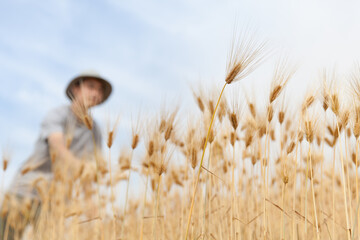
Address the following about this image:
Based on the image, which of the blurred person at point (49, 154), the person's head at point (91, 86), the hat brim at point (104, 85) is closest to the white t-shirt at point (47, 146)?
the blurred person at point (49, 154)

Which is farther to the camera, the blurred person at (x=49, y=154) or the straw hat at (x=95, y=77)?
the straw hat at (x=95, y=77)

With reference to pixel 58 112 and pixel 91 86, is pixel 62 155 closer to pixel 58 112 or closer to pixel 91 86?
pixel 58 112

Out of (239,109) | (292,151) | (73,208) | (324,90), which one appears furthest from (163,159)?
(73,208)

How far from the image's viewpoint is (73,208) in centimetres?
199

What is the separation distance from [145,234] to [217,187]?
50cm

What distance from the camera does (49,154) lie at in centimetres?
271

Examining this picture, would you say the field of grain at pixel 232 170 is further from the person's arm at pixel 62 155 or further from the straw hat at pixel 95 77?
the straw hat at pixel 95 77

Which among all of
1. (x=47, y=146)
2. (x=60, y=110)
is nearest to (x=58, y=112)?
(x=60, y=110)

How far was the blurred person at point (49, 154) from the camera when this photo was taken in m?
2.22

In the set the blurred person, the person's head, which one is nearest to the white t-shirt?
the blurred person

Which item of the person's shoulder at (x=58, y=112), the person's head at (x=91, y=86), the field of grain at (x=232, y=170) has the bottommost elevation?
the field of grain at (x=232, y=170)

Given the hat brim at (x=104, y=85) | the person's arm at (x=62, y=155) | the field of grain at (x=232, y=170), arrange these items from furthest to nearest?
the hat brim at (x=104, y=85), the person's arm at (x=62, y=155), the field of grain at (x=232, y=170)

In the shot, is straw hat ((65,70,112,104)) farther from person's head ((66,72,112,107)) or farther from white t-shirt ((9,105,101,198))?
white t-shirt ((9,105,101,198))

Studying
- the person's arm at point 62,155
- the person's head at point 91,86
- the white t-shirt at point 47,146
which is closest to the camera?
the person's arm at point 62,155
